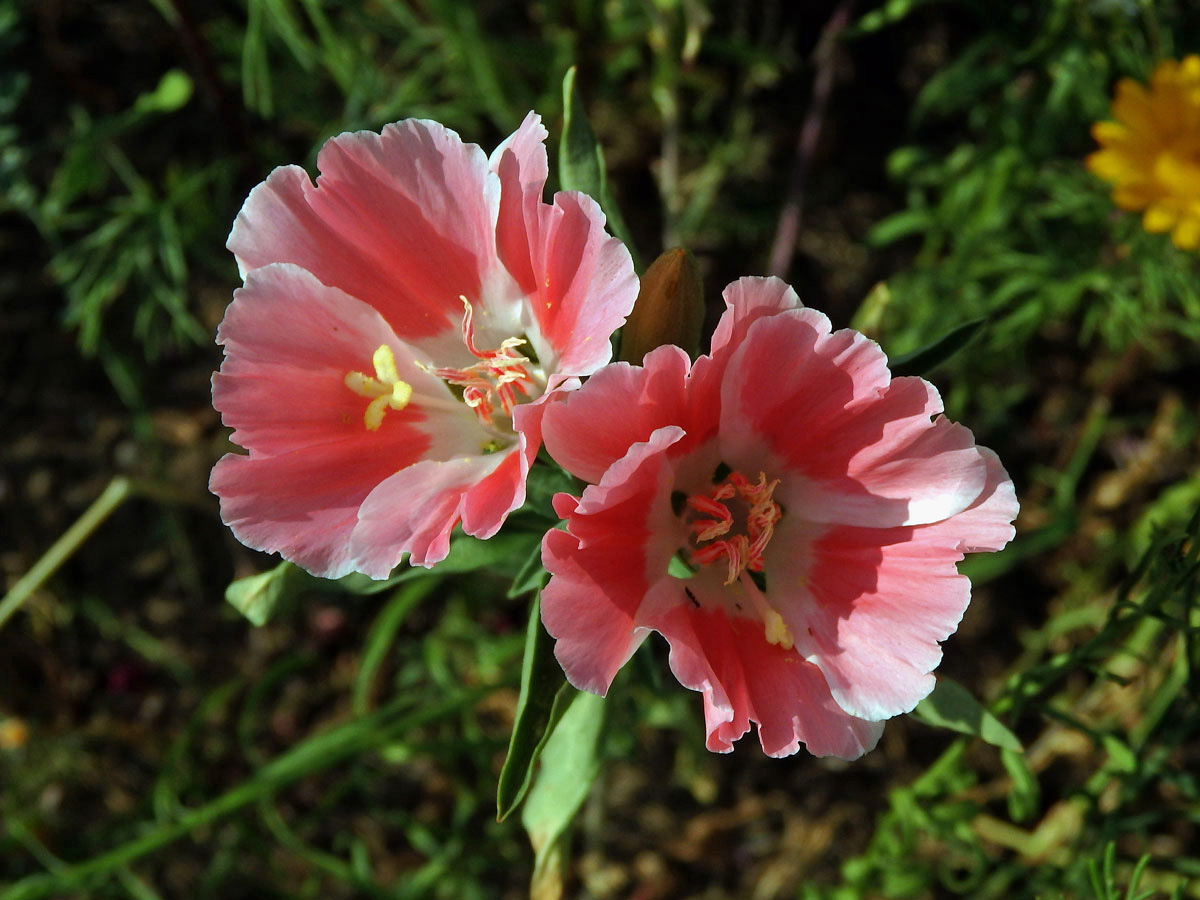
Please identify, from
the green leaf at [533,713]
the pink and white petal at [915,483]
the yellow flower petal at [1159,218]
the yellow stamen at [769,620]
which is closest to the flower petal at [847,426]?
the pink and white petal at [915,483]

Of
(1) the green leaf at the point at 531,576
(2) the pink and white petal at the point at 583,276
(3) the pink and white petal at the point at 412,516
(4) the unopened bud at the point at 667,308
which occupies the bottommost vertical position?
(1) the green leaf at the point at 531,576

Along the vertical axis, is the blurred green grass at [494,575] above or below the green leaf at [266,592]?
below

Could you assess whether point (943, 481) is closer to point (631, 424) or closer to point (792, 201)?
point (631, 424)

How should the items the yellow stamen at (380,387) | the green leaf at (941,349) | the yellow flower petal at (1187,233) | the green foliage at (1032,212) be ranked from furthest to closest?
the green foliage at (1032,212)
the yellow flower petal at (1187,233)
the green leaf at (941,349)
the yellow stamen at (380,387)

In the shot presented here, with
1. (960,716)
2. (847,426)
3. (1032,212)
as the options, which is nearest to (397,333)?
(847,426)

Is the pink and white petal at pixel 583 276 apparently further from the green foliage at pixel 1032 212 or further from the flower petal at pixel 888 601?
the green foliage at pixel 1032 212

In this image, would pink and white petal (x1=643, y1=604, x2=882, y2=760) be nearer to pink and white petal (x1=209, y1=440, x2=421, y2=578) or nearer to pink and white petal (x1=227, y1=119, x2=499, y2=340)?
pink and white petal (x1=209, y1=440, x2=421, y2=578)

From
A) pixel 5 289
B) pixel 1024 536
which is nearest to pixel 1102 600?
pixel 1024 536

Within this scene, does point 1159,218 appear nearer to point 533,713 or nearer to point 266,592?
point 533,713

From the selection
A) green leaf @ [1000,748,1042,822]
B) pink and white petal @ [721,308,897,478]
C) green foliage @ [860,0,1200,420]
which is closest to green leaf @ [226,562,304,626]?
pink and white petal @ [721,308,897,478]
